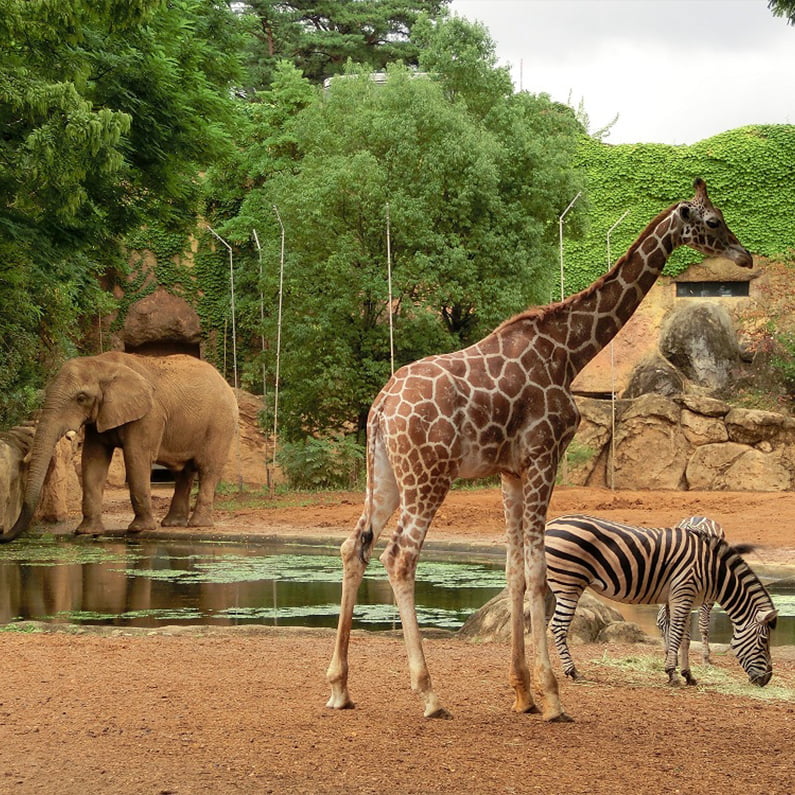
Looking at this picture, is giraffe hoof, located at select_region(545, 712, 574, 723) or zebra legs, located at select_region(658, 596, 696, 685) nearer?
giraffe hoof, located at select_region(545, 712, 574, 723)

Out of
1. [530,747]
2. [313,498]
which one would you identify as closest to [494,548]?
[313,498]

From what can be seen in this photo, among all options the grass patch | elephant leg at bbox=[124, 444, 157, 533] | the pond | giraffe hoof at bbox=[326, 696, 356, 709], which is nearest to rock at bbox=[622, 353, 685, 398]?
elephant leg at bbox=[124, 444, 157, 533]

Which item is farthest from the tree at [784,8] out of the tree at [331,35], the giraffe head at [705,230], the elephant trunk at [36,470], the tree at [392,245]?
the tree at [331,35]

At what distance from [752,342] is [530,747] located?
26.3 meters

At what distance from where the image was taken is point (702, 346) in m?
30.5

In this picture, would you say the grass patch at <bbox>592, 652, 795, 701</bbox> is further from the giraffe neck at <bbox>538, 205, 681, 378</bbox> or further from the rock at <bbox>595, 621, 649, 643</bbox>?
the giraffe neck at <bbox>538, 205, 681, 378</bbox>

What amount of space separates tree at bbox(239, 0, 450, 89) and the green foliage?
19.8 m

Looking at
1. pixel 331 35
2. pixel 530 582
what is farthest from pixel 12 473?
pixel 331 35

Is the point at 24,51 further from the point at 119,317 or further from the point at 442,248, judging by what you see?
the point at 119,317

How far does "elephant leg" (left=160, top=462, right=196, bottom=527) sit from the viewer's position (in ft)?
68.4

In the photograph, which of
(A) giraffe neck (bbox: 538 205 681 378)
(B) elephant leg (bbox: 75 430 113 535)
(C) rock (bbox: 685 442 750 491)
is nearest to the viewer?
(A) giraffe neck (bbox: 538 205 681 378)

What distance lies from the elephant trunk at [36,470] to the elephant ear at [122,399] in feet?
2.59

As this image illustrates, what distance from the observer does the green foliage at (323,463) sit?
1013 inches

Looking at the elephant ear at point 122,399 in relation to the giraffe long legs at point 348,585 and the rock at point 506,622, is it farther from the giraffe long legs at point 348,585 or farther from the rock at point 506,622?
the giraffe long legs at point 348,585
